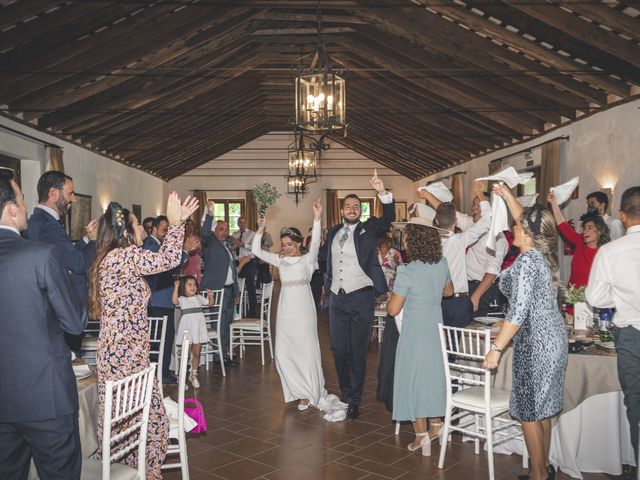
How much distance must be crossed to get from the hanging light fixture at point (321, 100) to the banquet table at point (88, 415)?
118 inches

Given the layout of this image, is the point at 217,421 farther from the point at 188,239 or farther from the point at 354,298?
the point at 188,239

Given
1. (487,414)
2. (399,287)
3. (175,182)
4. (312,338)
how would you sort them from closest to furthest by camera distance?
1. (487,414)
2. (399,287)
3. (312,338)
4. (175,182)

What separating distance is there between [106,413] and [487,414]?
226 centimetres

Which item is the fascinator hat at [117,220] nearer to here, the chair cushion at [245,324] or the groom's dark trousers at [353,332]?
the groom's dark trousers at [353,332]

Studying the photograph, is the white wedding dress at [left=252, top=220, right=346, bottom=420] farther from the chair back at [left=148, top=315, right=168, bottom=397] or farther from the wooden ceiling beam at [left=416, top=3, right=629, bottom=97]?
the wooden ceiling beam at [left=416, top=3, right=629, bottom=97]

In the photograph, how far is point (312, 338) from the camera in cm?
520

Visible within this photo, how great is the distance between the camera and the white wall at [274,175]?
21.1m

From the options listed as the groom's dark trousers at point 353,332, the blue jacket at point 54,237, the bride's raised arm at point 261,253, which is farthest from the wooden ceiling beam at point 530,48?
the blue jacket at point 54,237

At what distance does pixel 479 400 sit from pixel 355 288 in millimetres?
1573

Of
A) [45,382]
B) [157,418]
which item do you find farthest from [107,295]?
[45,382]

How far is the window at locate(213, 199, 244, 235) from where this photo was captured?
2094 centimetres

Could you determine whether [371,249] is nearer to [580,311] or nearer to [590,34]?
[580,311]

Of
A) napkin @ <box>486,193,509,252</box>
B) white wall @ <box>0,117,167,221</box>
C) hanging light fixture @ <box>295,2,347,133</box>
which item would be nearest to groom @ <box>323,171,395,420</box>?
hanging light fixture @ <box>295,2,347,133</box>

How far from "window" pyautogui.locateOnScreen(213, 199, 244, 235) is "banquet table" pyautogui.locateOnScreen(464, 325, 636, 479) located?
1782 cm
